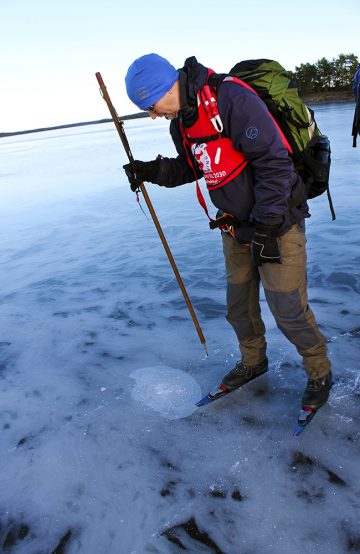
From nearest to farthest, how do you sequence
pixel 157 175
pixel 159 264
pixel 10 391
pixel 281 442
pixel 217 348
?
pixel 281 442, pixel 157 175, pixel 10 391, pixel 217 348, pixel 159 264

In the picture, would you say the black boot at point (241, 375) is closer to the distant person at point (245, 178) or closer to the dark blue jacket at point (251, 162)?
the distant person at point (245, 178)

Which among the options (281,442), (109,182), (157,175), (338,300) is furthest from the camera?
(109,182)

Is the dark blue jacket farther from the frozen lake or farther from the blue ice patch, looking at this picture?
the frozen lake

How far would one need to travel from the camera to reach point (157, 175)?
2615 millimetres

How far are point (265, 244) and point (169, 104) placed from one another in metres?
0.88

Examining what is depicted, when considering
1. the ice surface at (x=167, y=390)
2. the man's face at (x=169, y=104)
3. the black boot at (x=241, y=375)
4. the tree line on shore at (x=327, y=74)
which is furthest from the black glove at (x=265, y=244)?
the tree line on shore at (x=327, y=74)

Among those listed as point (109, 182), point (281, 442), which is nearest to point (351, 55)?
point (109, 182)

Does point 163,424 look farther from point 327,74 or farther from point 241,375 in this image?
point 327,74

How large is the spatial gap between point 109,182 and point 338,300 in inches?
389

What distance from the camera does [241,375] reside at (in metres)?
2.76

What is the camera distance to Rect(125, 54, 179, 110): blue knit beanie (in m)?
1.95

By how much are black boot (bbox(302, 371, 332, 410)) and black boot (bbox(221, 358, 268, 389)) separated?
0.44 meters

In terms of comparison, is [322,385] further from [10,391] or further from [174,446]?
[10,391]

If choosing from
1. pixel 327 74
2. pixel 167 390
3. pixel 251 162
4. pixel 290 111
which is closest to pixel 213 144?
pixel 251 162
